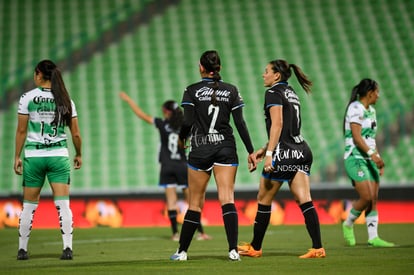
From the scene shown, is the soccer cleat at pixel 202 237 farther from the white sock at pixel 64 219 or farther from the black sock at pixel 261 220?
the white sock at pixel 64 219

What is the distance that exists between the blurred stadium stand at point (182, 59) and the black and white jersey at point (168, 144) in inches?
276

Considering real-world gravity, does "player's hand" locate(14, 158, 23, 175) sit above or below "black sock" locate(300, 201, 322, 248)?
above

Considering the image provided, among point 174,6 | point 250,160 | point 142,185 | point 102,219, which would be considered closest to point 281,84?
point 250,160

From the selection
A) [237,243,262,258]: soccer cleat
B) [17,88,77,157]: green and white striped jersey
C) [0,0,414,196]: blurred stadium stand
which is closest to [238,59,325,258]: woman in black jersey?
[237,243,262,258]: soccer cleat

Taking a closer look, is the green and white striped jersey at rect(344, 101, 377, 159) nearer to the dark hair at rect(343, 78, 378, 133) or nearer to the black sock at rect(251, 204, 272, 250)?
the dark hair at rect(343, 78, 378, 133)

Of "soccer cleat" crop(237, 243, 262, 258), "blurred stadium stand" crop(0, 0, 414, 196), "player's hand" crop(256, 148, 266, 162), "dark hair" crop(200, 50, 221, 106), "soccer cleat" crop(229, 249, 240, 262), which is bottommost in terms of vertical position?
"soccer cleat" crop(237, 243, 262, 258)

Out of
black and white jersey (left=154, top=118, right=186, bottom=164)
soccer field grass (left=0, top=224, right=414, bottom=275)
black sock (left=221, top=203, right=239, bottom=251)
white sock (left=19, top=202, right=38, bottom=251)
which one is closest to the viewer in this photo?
soccer field grass (left=0, top=224, right=414, bottom=275)

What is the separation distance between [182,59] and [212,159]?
16320 mm

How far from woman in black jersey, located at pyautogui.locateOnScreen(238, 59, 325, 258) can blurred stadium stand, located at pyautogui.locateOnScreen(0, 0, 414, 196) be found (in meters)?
11.3

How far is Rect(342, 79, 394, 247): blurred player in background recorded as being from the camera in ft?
36.4

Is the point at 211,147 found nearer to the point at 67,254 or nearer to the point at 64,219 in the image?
the point at 64,219

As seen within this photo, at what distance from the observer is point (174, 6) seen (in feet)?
87.4

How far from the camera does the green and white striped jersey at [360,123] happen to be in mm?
11078

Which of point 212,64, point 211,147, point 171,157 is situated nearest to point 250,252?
point 211,147
